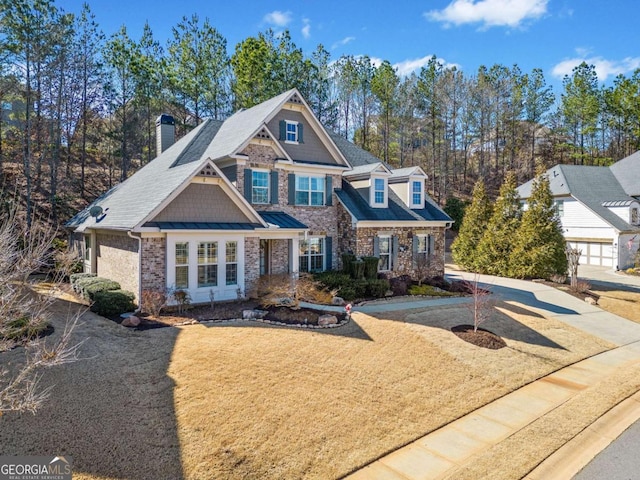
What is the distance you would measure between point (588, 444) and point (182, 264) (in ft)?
40.6

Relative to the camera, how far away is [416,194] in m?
23.8

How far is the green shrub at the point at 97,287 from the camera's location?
1405 cm

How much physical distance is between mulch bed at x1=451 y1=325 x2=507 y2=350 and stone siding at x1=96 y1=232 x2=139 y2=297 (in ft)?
36.3

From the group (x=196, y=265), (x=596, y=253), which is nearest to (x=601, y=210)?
(x=596, y=253)

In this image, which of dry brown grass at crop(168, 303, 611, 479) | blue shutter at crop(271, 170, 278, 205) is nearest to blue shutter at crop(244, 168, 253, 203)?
blue shutter at crop(271, 170, 278, 205)

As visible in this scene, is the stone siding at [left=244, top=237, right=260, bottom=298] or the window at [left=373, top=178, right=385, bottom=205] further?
the window at [left=373, top=178, right=385, bottom=205]

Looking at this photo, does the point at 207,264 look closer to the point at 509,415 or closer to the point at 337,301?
the point at 337,301

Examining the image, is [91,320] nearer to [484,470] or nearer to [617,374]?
[484,470]

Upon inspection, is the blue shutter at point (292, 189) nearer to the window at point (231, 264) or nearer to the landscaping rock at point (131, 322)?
the window at point (231, 264)

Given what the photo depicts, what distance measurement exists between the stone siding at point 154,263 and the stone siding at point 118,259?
35cm

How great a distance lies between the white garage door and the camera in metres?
31.7

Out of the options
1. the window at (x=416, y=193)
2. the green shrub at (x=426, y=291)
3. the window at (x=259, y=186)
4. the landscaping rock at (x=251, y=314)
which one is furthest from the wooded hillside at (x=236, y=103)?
the window at (x=416, y=193)

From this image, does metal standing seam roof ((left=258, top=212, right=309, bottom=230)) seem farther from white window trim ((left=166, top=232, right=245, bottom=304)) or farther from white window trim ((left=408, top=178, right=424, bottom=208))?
white window trim ((left=408, top=178, right=424, bottom=208))

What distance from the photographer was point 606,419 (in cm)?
882
